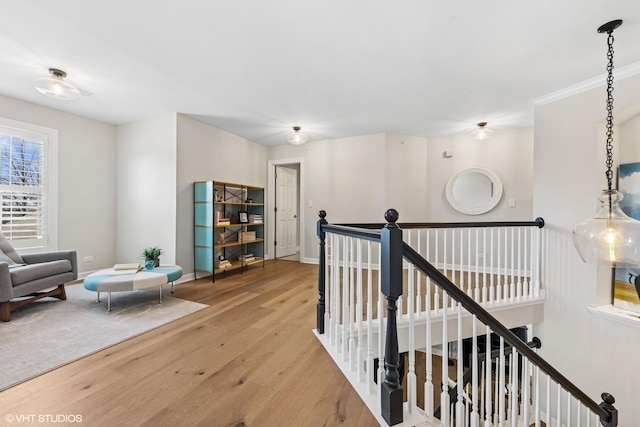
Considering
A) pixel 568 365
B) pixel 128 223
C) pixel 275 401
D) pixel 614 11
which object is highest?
pixel 614 11

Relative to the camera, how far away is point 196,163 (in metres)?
4.15

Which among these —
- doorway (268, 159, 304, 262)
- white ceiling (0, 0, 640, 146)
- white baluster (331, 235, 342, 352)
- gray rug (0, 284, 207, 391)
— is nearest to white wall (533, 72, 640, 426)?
white ceiling (0, 0, 640, 146)

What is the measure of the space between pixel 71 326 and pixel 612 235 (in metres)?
4.47

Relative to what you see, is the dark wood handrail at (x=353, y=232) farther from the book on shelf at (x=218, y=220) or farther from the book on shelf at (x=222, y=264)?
the book on shelf at (x=222, y=264)

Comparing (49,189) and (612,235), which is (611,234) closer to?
(612,235)

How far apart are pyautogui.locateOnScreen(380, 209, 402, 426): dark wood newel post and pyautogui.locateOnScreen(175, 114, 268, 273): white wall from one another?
3521 millimetres

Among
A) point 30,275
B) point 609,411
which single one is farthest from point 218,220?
point 609,411

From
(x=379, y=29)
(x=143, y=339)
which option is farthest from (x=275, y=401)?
(x=379, y=29)

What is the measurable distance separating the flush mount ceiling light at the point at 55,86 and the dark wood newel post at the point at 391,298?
11.2 ft

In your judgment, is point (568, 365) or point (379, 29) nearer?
point (379, 29)

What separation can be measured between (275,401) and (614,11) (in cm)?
337

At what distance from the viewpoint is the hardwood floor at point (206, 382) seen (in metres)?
1.38

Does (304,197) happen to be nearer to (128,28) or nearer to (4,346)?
(128,28)

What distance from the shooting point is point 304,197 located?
5.44m
